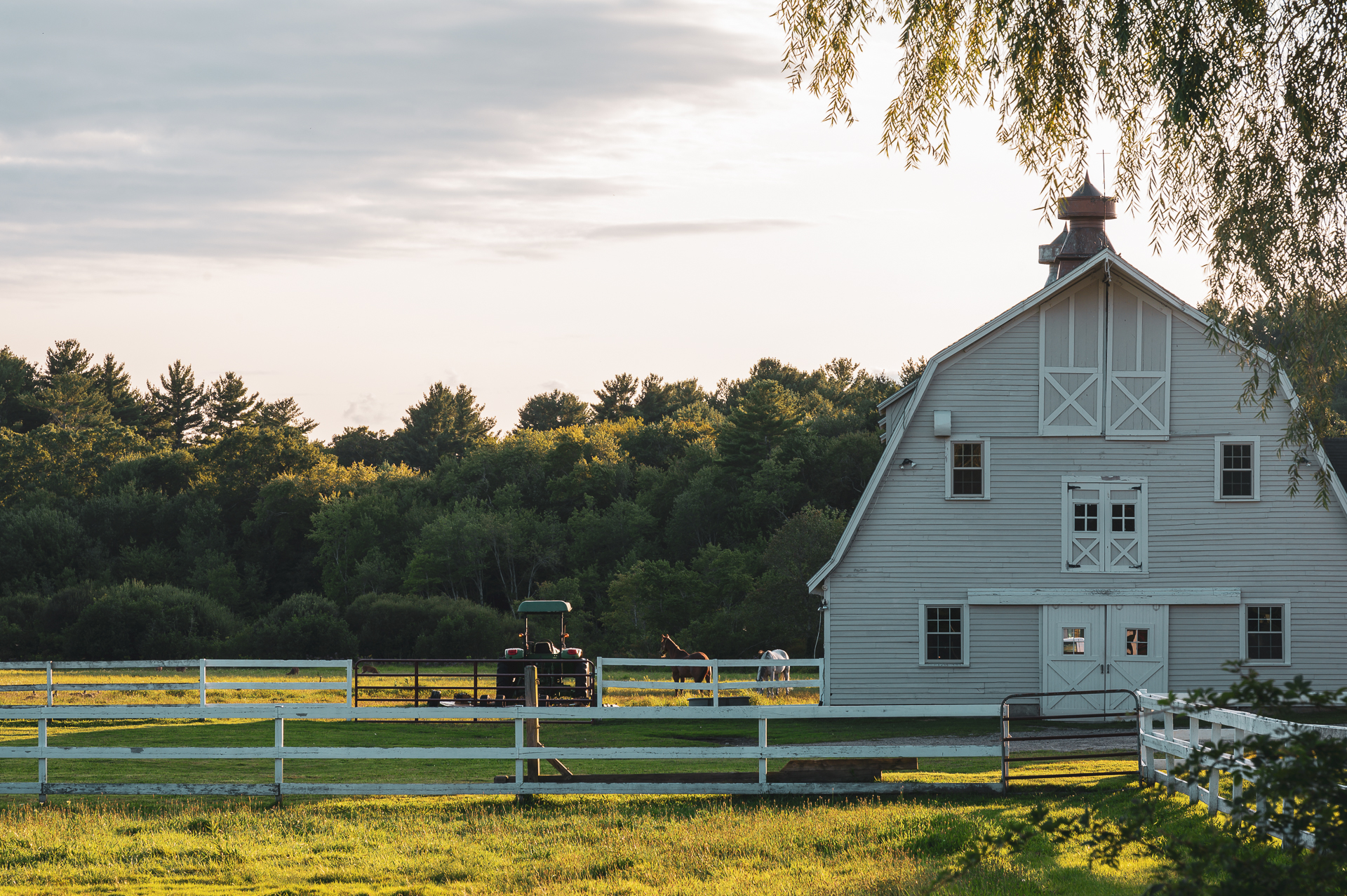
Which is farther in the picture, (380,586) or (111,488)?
(111,488)

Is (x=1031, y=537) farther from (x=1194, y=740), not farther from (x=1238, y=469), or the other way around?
(x=1194, y=740)

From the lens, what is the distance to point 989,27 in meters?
8.84

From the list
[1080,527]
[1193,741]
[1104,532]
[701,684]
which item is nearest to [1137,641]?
[1104,532]

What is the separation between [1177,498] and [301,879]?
1840 centimetres

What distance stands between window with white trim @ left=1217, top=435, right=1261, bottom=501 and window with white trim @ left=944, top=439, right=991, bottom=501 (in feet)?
14.1

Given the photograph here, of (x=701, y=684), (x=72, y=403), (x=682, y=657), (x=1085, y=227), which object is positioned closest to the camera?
(x=701, y=684)

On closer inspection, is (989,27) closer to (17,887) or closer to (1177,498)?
(17,887)

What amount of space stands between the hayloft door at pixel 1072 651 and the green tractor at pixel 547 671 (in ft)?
28.2

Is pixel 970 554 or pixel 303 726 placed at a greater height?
pixel 970 554

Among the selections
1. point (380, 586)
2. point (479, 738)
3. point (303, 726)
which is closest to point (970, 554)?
point (479, 738)

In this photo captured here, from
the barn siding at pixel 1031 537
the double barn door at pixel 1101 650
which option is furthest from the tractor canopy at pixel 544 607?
the double barn door at pixel 1101 650

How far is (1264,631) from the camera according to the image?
22.1 meters

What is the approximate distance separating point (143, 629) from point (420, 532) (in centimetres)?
1803

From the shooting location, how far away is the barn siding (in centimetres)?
2200
